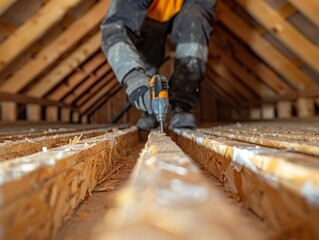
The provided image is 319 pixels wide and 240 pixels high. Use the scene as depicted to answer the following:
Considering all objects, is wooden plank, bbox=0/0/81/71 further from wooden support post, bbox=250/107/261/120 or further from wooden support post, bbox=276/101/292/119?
wooden support post, bbox=250/107/261/120

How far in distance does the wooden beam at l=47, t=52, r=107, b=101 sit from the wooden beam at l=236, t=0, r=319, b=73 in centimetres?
199

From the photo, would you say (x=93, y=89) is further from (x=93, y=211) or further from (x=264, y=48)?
(x=93, y=211)

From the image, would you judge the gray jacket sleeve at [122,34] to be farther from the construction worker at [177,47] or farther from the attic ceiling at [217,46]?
the attic ceiling at [217,46]

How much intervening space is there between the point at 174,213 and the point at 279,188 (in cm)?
17

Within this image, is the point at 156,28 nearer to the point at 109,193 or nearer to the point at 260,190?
the point at 109,193

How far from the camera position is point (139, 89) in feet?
5.24

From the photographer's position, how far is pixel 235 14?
3.03 metres

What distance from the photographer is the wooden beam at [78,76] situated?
3848mm

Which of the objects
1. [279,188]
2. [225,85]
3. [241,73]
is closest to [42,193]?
[279,188]

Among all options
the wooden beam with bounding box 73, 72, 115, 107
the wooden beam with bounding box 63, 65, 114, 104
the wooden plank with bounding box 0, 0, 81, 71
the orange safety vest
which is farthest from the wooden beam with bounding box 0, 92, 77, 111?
the orange safety vest

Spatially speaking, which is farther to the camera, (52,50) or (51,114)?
(51,114)

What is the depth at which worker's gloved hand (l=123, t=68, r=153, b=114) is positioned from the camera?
1.58m

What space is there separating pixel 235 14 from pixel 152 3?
1134mm

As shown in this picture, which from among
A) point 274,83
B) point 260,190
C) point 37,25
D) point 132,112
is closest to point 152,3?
point 37,25
